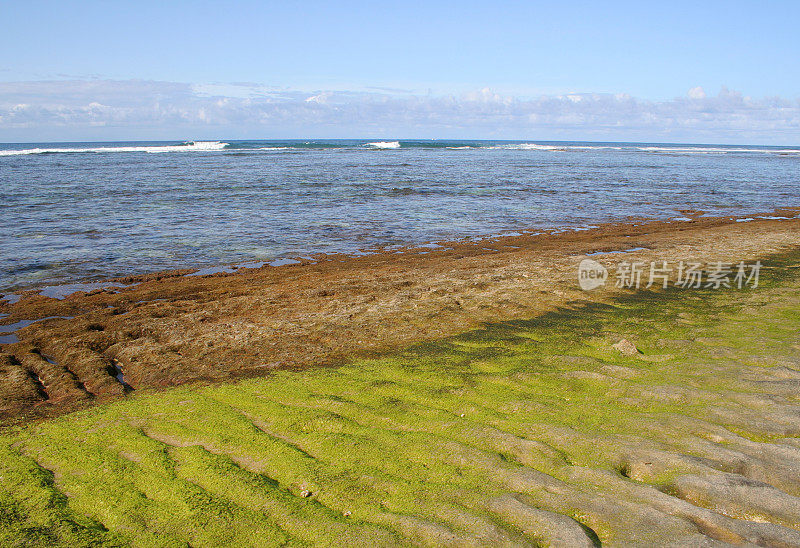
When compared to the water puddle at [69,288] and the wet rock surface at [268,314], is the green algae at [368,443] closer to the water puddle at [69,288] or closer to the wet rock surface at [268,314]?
the wet rock surface at [268,314]

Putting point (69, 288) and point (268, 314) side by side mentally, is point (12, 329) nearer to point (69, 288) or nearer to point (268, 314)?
point (69, 288)

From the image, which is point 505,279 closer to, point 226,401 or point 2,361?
point 226,401

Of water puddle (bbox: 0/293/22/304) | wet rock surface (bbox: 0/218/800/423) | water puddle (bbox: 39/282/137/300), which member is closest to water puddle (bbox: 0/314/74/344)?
wet rock surface (bbox: 0/218/800/423)

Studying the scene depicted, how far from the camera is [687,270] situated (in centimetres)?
1188

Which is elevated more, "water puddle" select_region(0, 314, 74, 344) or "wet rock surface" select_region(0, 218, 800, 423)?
"wet rock surface" select_region(0, 218, 800, 423)

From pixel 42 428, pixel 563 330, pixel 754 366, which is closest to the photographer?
pixel 42 428

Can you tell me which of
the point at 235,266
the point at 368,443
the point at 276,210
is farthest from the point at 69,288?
the point at 276,210

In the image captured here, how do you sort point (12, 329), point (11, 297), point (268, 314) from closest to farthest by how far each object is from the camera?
point (12, 329) → point (268, 314) → point (11, 297)

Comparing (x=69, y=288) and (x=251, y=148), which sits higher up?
(x=251, y=148)

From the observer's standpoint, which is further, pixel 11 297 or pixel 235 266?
pixel 235 266

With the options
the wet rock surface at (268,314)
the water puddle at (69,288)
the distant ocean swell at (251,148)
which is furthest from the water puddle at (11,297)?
the distant ocean swell at (251,148)

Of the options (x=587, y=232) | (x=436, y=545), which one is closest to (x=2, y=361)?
(x=436, y=545)

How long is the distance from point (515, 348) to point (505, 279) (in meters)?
4.09

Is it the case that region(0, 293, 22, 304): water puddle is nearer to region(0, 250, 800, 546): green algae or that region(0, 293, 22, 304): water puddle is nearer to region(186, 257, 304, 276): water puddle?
region(186, 257, 304, 276): water puddle
